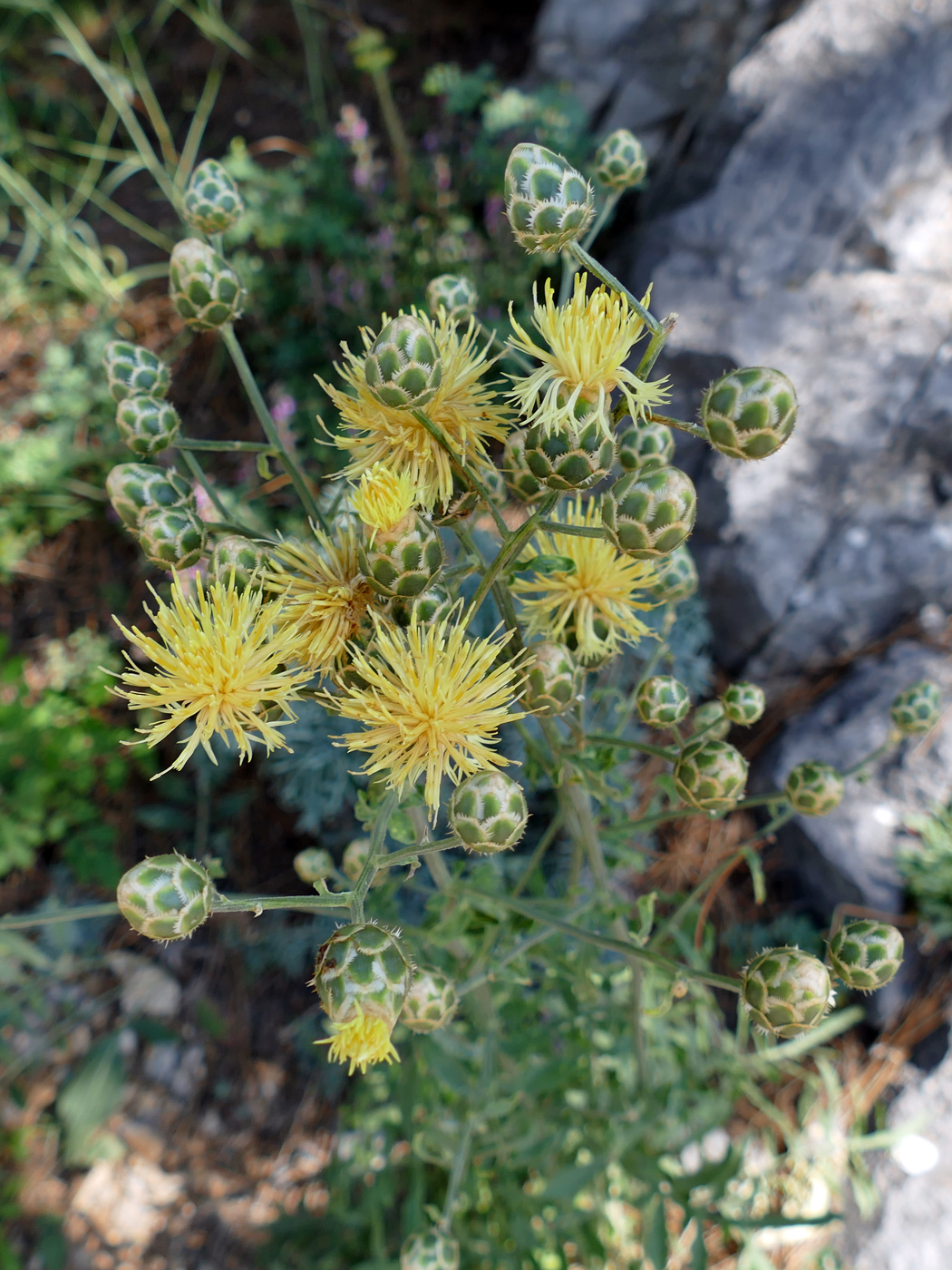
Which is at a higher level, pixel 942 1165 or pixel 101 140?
pixel 101 140

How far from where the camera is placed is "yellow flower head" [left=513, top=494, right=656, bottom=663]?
1.22 meters

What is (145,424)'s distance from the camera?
122 centimetres

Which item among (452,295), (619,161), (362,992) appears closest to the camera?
(362,992)

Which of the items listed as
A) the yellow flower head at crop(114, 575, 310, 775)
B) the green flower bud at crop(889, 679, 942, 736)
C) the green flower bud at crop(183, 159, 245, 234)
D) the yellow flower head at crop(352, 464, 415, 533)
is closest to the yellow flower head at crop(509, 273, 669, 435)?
the yellow flower head at crop(352, 464, 415, 533)

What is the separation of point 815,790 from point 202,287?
1.27 meters

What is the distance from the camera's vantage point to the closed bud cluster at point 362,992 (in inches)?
35.6

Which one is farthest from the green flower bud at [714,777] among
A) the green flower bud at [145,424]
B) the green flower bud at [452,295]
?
the green flower bud at [145,424]

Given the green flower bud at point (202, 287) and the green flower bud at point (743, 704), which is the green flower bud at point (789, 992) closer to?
the green flower bud at point (743, 704)

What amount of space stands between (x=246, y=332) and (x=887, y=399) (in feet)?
8.72

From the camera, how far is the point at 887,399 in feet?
8.87

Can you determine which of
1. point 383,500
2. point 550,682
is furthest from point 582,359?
point 550,682

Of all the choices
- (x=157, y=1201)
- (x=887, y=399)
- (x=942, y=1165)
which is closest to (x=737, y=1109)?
(x=942, y=1165)

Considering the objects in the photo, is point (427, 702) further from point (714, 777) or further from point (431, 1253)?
point (431, 1253)

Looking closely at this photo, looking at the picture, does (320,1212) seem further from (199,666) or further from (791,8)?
(791,8)
